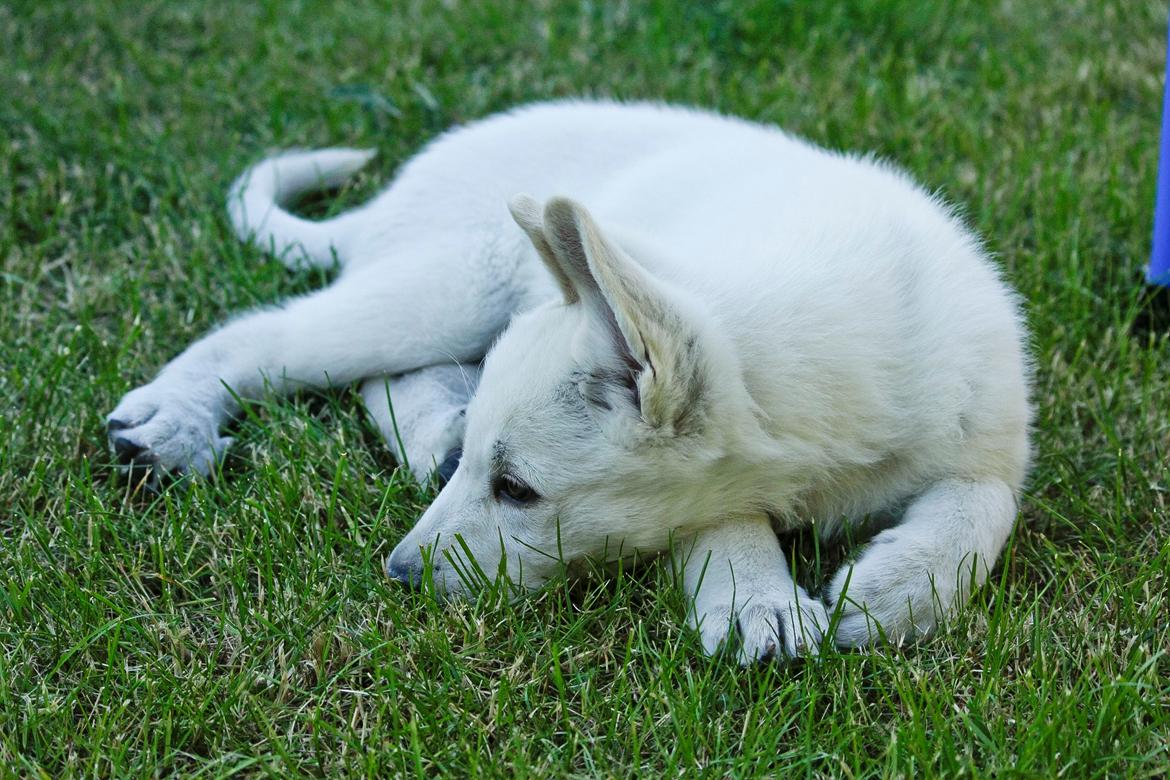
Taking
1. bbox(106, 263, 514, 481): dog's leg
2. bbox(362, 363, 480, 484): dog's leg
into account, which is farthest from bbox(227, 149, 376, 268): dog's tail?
bbox(362, 363, 480, 484): dog's leg

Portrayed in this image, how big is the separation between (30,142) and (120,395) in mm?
1763

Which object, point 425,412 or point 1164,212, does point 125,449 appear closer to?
point 425,412

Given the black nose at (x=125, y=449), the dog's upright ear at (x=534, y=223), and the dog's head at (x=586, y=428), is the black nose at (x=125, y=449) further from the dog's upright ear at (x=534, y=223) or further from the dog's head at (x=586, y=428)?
the dog's upright ear at (x=534, y=223)

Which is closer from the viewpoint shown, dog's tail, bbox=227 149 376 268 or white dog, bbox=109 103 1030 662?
white dog, bbox=109 103 1030 662

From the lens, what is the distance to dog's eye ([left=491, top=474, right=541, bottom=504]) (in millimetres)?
2697

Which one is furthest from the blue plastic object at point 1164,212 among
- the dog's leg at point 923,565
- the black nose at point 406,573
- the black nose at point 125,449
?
the black nose at point 125,449

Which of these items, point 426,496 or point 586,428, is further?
point 426,496

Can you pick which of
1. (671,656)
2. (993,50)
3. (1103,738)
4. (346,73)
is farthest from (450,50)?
(1103,738)

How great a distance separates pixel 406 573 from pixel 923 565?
112 cm

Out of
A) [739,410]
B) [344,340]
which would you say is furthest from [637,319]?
[344,340]

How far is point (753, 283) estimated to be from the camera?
9.08 feet

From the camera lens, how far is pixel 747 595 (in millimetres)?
2674

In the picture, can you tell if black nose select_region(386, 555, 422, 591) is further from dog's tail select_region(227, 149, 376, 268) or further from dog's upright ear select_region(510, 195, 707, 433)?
dog's tail select_region(227, 149, 376, 268)

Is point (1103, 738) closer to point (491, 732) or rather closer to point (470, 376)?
point (491, 732)
